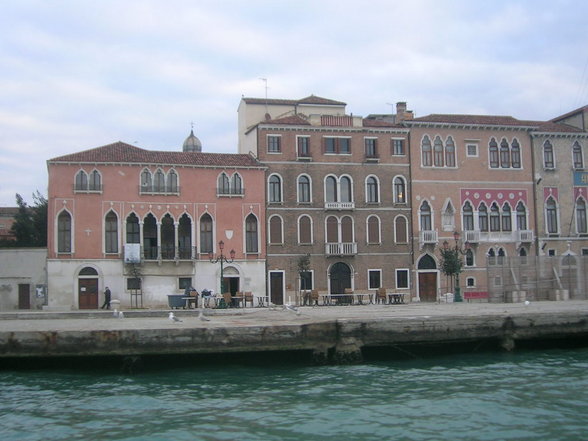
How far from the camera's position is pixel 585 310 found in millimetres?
21938

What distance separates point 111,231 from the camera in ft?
125

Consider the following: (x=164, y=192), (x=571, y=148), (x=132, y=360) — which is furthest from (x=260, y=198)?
(x=132, y=360)

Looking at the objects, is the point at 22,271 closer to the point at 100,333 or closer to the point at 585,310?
the point at 100,333

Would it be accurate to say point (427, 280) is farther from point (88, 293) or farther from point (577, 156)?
point (88, 293)

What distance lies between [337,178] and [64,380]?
26307 millimetres

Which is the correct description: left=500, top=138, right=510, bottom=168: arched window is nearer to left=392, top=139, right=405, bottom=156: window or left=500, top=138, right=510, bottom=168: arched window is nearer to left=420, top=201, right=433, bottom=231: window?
left=420, top=201, right=433, bottom=231: window

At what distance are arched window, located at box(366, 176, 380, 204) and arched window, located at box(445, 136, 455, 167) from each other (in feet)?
15.0

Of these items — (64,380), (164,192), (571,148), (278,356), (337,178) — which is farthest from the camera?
(571,148)

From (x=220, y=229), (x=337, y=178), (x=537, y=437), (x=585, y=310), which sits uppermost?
(x=337, y=178)

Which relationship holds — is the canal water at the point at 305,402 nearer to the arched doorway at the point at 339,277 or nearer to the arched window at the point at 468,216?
the arched doorway at the point at 339,277

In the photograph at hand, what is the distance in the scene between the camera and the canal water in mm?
12461

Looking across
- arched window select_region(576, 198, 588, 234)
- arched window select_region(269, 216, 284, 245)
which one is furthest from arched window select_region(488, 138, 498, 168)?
arched window select_region(269, 216, 284, 245)

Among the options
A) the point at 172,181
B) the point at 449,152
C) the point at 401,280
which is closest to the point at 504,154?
the point at 449,152

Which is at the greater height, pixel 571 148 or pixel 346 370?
pixel 571 148
